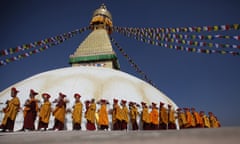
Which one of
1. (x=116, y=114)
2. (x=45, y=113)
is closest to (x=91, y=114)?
(x=116, y=114)

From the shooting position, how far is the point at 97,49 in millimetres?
17266

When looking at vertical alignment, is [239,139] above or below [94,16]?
below

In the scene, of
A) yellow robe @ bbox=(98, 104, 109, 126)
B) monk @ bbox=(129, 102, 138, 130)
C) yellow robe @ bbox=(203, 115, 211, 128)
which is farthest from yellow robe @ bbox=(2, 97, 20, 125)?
yellow robe @ bbox=(203, 115, 211, 128)

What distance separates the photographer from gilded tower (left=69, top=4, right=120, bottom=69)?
16400 mm

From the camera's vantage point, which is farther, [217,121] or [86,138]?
[217,121]

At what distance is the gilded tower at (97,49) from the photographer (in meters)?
16.4

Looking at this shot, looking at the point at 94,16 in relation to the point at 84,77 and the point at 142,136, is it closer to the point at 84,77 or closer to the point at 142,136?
the point at 84,77

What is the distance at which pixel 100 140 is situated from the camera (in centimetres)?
234

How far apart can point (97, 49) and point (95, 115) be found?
32.3 ft

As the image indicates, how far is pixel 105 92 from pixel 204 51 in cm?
389

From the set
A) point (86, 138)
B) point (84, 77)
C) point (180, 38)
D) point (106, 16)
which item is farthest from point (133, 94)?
point (106, 16)

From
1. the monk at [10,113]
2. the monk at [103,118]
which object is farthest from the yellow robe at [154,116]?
the monk at [10,113]

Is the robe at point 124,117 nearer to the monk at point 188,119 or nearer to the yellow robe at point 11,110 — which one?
the monk at point 188,119

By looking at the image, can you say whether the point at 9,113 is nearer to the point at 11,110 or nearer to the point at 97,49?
the point at 11,110
